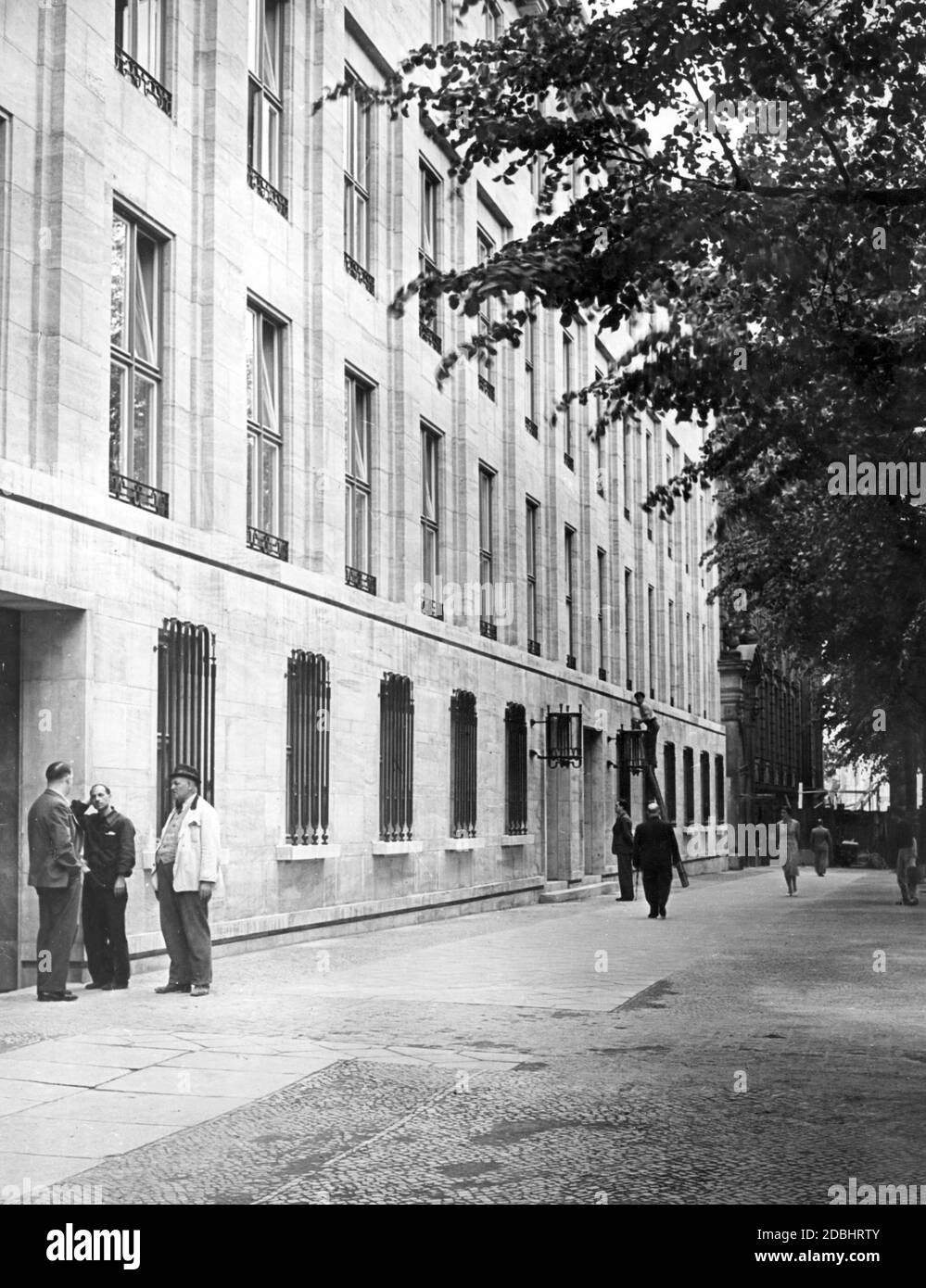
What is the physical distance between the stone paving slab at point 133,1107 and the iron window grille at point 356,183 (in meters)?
14.3

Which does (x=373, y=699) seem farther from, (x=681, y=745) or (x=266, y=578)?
(x=681, y=745)

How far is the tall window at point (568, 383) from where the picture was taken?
32.4 metres

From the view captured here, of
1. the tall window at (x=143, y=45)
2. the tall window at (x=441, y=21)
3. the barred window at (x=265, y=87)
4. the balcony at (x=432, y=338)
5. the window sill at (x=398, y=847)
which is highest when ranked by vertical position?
the tall window at (x=441, y=21)

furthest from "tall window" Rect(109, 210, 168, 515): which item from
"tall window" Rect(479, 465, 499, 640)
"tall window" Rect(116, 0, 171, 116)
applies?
"tall window" Rect(479, 465, 499, 640)

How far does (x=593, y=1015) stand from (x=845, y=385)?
219 inches

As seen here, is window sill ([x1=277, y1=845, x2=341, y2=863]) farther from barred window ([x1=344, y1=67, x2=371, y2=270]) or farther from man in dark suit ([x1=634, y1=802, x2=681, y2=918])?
barred window ([x1=344, y1=67, x2=371, y2=270])

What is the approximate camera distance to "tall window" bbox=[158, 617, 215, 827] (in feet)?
→ 47.6

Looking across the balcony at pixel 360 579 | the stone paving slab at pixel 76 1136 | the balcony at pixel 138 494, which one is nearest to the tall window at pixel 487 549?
the balcony at pixel 360 579

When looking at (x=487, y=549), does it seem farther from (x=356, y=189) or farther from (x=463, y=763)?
(x=356, y=189)

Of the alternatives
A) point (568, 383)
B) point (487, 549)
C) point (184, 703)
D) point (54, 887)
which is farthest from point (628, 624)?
point (54, 887)

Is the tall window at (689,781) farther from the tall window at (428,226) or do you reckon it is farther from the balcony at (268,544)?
the balcony at (268,544)

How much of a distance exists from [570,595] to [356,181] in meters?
13.2

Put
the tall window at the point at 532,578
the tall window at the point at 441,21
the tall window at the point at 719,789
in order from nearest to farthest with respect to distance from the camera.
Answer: the tall window at the point at 441,21
the tall window at the point at 532,578
the tall window at the point at 719,789
